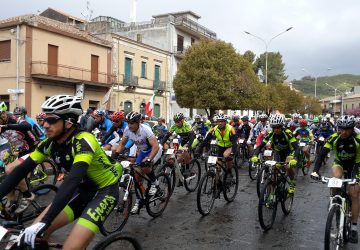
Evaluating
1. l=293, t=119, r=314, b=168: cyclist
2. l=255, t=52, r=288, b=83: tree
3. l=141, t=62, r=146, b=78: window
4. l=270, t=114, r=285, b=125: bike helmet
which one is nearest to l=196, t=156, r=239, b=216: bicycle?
l=270, t=114, r=285, b=125: bike helmet

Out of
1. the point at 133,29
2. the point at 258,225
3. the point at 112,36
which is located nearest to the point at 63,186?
the point at 258,225

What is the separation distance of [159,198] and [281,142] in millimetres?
2766

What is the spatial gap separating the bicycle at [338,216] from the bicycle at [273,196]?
1236mm

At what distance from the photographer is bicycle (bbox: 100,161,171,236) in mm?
6004

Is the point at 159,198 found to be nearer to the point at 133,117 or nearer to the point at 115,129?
the point at 133,117

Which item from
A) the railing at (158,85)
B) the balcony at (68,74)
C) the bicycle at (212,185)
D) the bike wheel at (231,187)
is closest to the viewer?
the bicycle at (212,185)

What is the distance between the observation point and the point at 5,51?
2597 cm

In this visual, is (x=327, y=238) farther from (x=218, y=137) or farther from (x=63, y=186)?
(x=218, y=137)

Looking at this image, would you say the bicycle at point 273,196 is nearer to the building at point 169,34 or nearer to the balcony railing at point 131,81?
the balcony railing at point 131,81

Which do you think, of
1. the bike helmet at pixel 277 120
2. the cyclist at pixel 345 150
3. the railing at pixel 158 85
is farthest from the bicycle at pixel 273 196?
the railing at pixel 158 85

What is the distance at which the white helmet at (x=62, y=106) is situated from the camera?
3395 mm

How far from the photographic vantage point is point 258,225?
6.76 m

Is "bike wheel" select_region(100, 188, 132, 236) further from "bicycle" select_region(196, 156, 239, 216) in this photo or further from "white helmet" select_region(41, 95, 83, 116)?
"white helmet" select_region(41, 95, 83, 116)

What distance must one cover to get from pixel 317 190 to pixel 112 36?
25.6 meters
